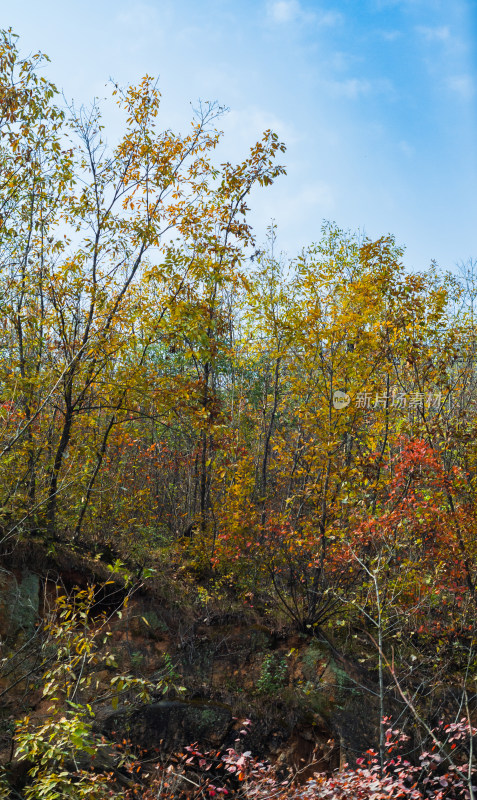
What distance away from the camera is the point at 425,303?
23.5 feet

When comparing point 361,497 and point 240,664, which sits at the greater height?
point 361,497

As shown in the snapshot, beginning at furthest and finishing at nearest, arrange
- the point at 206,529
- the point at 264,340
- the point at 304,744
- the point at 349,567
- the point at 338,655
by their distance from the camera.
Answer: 1. the point at 264,340
2. the point at 206,529
3. the point at 338,655
4. the point at 349,567
5. the point at 304,744

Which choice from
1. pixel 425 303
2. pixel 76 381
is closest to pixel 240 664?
pixel 76 381

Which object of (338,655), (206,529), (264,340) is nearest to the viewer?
(338,655)

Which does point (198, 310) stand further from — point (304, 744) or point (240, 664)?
point (304, 744)

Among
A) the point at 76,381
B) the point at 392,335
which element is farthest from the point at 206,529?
the point at 392,335

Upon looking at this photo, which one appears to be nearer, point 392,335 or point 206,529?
point 392,335

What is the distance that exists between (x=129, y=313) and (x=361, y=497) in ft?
13.4

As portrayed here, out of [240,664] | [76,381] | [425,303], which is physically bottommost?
[240,664]
